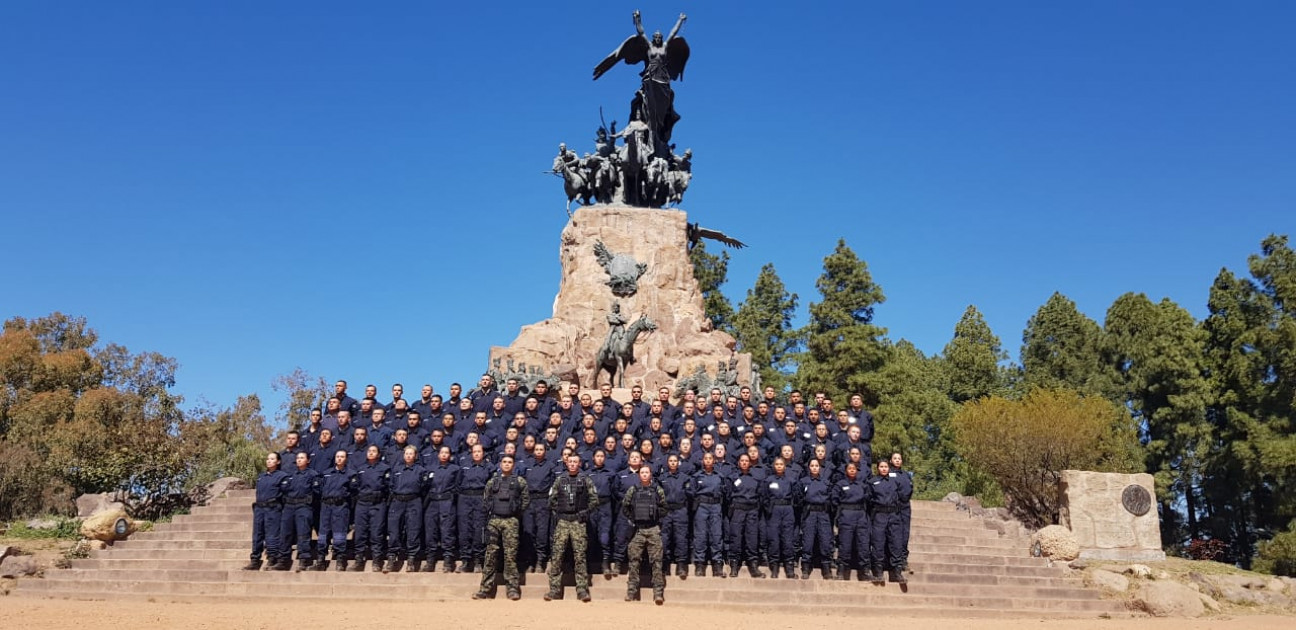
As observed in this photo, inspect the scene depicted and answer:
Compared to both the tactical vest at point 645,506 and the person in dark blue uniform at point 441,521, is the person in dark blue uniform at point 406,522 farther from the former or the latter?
the tactical vest at point 645,506

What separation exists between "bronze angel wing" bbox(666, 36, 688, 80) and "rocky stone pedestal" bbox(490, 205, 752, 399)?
156 inches

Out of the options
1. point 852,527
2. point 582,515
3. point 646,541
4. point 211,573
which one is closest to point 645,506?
point 646,541

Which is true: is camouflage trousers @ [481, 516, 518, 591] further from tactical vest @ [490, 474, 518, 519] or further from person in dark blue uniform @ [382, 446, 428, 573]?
person in dark blue uniform @ [382, 446, 428, 573]

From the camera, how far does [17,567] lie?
12078 mm

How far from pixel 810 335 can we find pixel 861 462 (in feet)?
72.7

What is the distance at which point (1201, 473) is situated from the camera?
27.9m

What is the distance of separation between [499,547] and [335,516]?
2038 millimetres

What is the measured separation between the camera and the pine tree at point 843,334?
1265 inches

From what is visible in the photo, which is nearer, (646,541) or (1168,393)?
(646,541)

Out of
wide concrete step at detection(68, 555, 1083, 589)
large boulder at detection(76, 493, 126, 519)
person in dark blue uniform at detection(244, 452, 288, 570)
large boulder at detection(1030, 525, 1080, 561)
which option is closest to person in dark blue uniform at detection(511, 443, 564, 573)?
person in dark blue uniform at detection(244, 452, 288, 570)

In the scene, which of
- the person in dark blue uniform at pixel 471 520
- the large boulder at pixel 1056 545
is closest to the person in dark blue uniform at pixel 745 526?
the person in dark blue uniform at pixel 471 520

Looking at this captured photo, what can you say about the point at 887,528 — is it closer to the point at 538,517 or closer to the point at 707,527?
the point at 707,527

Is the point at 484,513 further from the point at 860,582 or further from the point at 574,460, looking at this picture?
the point at 860,582

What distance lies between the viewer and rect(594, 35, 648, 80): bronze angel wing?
22938 millimetres
